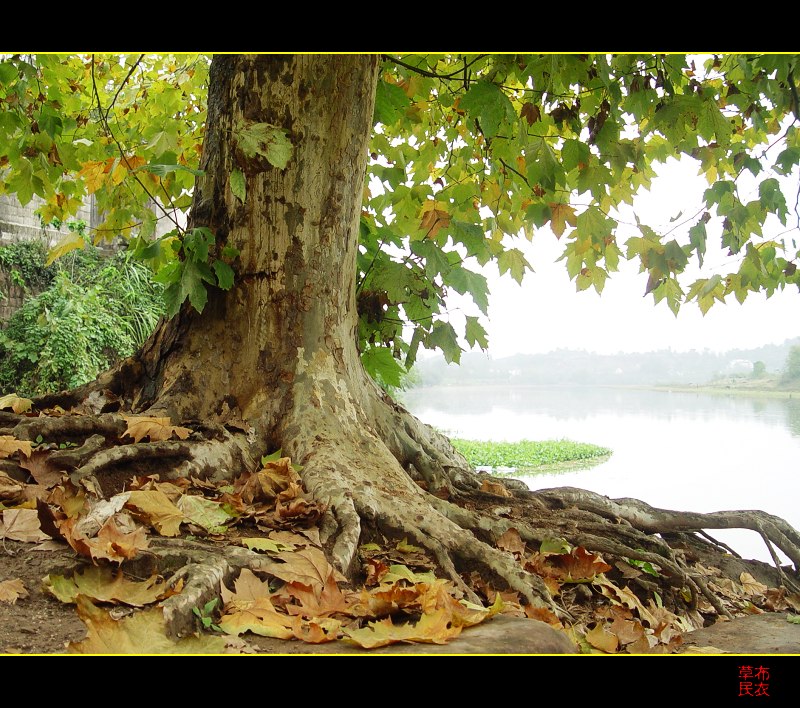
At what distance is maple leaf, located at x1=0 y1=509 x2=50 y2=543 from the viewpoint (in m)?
1.53

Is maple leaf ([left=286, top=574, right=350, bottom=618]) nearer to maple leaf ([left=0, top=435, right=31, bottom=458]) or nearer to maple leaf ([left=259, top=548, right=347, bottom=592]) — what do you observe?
maple leaf ([left=259, top=548, right=347, bottom=592])

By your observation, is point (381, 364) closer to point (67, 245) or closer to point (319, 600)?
point (67, 245)

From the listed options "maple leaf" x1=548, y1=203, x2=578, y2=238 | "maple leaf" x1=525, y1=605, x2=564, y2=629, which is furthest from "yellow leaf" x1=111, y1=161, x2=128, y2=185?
"maple leaf" x1=525, y1=605, x2=564, y2=629

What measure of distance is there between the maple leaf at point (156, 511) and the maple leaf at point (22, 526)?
0.67 ft

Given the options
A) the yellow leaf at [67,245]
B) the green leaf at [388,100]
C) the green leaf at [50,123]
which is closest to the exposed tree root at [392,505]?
the yellow leaf at [67,245]

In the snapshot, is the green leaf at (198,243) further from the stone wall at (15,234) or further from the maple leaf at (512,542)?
the stone wall at (15,234)

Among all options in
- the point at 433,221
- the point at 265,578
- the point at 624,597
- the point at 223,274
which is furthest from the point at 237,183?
the point at 624,597

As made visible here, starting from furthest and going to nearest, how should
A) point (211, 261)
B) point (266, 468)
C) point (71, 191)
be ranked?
1. point (71, 191)
2. point (211, 261)
3. point (266, 468)

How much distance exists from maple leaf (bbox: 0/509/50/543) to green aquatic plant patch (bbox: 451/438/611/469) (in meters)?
7.65

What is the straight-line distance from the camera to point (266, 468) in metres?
2.14

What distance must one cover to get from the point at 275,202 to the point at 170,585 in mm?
1520

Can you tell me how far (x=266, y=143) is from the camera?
2207mm

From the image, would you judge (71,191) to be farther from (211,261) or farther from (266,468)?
(266,468)
